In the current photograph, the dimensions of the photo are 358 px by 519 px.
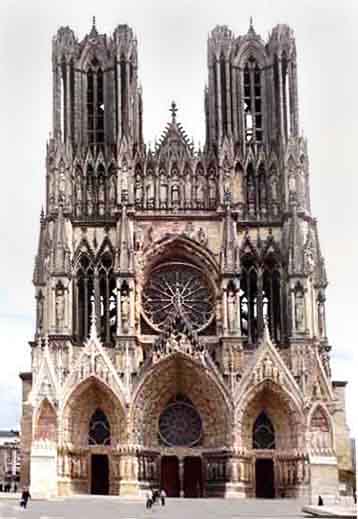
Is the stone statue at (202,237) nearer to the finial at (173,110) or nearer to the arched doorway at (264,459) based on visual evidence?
the finial at (173,110)

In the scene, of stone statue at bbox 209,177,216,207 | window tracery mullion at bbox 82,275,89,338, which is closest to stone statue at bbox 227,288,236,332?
stone statue at bbox 209,177,216,207

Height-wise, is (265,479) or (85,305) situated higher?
(85,305)

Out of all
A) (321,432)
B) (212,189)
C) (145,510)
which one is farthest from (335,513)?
(212,189)

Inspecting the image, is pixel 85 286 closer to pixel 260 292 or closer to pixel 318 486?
pixel 260 292

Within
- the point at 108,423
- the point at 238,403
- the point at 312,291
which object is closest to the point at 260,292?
the point at 312,291

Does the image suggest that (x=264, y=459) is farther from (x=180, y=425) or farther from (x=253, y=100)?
(x=253, y=100)

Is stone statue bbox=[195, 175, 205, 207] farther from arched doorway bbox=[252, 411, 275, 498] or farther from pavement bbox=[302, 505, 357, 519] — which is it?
pavement bbox=[302, 505, 357, 519]

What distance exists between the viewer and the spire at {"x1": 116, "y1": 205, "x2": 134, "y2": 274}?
125 ft

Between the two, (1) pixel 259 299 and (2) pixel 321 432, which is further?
(1) pixel 259 299

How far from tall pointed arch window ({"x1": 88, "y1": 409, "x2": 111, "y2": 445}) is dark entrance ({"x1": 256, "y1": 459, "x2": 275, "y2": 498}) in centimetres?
507

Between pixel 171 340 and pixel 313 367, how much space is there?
472 cm

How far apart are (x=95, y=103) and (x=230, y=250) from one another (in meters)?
7.73

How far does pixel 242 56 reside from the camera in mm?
41469

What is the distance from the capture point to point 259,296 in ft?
127
